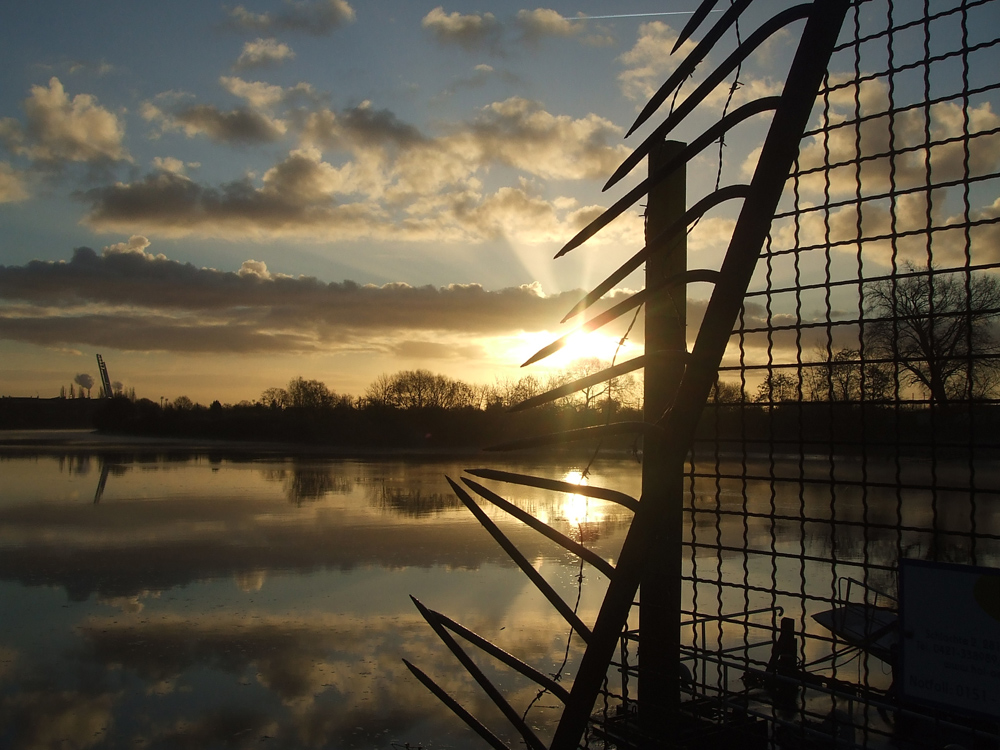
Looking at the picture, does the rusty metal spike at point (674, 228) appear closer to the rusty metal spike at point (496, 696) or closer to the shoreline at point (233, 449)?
the rusty metal spike at point (496, 696)

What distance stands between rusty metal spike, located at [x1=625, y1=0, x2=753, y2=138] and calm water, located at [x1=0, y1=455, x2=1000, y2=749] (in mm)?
1082

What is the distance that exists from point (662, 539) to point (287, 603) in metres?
8.38

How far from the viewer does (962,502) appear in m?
20.2

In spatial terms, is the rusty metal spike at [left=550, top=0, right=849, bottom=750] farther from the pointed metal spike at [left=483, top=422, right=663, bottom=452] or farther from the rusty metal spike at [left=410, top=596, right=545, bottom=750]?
the rusty metal spike at [left=410, top=596, right=545, bottom=750]

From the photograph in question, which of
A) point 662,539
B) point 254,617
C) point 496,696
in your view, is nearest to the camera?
point 496,696

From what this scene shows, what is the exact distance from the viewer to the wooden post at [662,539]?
76.0 inches

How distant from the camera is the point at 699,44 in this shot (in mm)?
1479

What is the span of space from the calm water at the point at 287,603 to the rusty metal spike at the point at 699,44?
3.55 ft

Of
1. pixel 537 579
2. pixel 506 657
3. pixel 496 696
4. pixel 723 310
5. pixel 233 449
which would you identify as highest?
pixel 723 310

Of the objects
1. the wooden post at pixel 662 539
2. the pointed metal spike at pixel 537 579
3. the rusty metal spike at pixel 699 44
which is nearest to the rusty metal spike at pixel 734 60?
the rusty metal spike at pixel 699 44

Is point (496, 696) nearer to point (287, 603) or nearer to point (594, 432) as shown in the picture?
point (594, 432)

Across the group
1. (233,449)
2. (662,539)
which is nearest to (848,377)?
(662,539)

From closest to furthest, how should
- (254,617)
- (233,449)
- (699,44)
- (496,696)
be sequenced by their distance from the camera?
(699,44), (496,696), (254,617), (233,449)

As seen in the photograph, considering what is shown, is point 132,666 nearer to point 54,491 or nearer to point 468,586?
point 468,586
